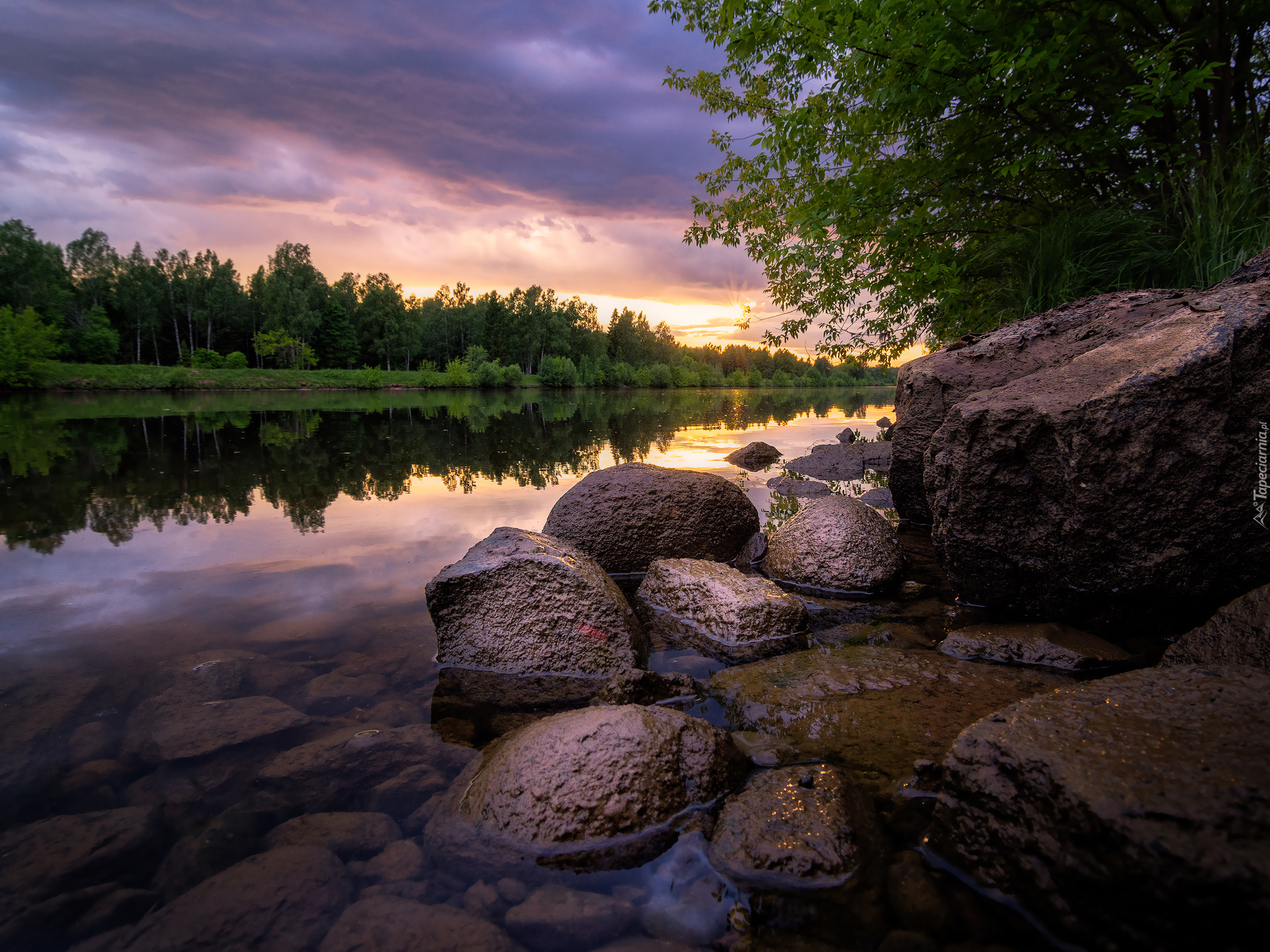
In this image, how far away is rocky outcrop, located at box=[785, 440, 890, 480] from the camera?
11602 millimetres

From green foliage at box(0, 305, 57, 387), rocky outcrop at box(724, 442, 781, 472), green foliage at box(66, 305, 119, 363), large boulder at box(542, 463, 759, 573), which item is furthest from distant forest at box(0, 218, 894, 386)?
large boulder at box(542, 463, 759, 573)

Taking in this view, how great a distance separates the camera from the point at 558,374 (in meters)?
78.7

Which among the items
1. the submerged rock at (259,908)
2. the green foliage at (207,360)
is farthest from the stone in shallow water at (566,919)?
the green foliage at (207,360)

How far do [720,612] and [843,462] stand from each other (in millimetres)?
8830

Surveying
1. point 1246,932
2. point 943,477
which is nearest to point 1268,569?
point 943,477

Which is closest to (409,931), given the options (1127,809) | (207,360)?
(1127,809)

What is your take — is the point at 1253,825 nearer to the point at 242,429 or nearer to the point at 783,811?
the point at 783,811

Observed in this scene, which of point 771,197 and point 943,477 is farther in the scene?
point 771,197

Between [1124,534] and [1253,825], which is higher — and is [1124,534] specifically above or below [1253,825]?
above

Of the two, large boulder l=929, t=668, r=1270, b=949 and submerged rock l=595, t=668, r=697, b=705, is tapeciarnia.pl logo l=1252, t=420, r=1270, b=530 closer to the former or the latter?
large boulder l=929, t=668, r=1270, b=949

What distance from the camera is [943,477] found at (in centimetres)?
435

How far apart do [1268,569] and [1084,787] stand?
2.77 m

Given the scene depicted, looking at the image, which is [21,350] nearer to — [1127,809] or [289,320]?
[289,320]

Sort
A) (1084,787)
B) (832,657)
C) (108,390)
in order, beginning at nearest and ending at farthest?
(1084,787) < (832,657) < (108,390)
